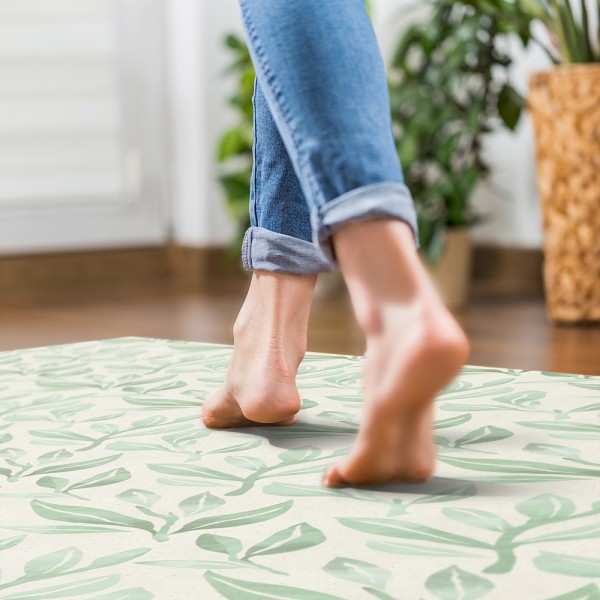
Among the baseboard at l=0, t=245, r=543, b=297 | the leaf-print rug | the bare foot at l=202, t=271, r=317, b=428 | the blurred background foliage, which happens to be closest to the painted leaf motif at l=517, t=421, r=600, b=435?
the leaf-print rug

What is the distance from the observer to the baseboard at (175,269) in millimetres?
2566

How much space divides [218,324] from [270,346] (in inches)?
43.9

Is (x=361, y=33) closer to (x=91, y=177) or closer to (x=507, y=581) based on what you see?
(x=507, y=581)

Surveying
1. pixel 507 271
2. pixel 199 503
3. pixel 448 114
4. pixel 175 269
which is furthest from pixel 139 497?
pixel 175 269

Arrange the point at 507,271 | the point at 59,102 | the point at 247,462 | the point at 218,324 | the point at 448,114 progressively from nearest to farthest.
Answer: the point at 247,462
the point at 218,324
the point at 448,114
the point at 507,271
the point at 59,102

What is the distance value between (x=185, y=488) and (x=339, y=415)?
11.5 inches

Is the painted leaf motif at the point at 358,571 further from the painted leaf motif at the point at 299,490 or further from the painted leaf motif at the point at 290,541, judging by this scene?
the painted leaf motif at the point at 299,490

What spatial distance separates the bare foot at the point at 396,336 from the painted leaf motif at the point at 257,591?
4.5 inches

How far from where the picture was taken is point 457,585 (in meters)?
0.63

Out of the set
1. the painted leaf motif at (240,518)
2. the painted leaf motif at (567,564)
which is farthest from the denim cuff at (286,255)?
the painted leaf motif at (567,564)

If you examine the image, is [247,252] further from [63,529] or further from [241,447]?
[63,529]

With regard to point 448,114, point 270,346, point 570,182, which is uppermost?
point 448,114

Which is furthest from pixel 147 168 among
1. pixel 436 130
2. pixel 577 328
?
pixel 577 328

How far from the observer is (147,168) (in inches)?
115
